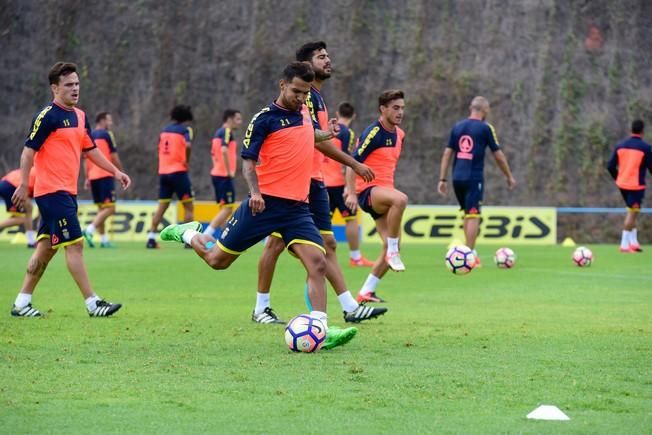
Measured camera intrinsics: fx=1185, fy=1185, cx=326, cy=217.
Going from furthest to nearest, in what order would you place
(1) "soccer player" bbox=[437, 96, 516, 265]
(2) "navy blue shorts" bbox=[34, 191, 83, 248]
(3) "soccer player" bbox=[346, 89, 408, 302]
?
(1) "soccer player" bbox=[437, 96, 516, 265], (3) "soccer player" bbox=[346, 89, 408, 302], (2) "navy blue shorts" bbox=[34, 191, 83, 248]

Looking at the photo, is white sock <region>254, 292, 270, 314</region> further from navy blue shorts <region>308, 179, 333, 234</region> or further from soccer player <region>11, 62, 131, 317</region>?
soccer player <region>11, 62, 131, 317</region>

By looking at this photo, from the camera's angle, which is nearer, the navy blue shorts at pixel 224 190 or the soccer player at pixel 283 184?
the soccer player at pixel 283 184

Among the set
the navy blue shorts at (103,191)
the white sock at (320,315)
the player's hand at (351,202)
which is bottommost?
the navy blue shorts at (103,191)

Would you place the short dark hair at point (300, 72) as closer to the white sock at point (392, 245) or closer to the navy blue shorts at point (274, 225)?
the navy blue shorts at point (274, 225)

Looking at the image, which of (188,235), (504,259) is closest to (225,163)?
(504,259)

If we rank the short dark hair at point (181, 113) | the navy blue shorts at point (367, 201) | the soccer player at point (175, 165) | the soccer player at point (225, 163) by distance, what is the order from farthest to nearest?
1. the soccer player at point (225, 163)
2. the soccer player at point (175, 165)
3. the short dark hair at point (181, 113)
4. the navy blue shorts at point (367, 201)

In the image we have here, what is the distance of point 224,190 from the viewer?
79.8 ft

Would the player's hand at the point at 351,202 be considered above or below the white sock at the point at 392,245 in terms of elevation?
above

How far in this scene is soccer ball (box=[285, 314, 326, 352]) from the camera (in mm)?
8422

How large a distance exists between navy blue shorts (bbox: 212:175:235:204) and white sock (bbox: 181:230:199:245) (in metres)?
14.2

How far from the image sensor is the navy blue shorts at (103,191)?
22.8 m

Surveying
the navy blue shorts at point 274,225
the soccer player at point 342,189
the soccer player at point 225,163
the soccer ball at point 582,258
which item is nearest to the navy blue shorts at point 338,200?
the soccer player at point 342,189

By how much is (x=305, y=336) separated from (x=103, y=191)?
15145mm

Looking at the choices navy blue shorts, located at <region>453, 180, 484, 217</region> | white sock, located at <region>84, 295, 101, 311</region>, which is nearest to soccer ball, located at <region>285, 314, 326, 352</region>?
white sock, located at <region>84, 295, 101, 311</region>
